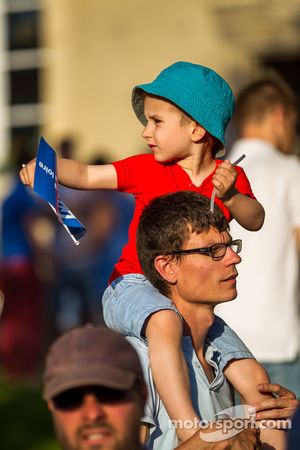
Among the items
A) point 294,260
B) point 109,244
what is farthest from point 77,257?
point 294,260

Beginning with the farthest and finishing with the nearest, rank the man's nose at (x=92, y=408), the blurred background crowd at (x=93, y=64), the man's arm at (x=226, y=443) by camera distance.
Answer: the blurred background crowd at (x=93, y=64) → the man's arm at (x=226, y=443) → the man's nose at (x=92, y=408)

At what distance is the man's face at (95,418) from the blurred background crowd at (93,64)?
8.41m

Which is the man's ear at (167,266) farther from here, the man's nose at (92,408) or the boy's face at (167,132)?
the man's nose at (92,408)

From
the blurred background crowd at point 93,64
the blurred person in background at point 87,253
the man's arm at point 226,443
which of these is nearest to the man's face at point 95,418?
the man's arm at point 226,443

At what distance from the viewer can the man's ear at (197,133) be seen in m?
4.00

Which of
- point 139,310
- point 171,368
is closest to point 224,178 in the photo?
point 139,310

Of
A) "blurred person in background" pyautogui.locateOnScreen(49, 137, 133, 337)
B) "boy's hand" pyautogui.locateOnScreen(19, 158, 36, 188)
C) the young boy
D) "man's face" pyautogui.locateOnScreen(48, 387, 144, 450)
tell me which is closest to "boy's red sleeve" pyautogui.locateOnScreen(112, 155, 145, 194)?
the young boy

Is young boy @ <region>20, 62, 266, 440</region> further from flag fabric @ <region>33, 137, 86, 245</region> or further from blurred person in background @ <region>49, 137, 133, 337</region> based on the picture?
blurred person in background @ <region>49, 137, 133, 337</region>

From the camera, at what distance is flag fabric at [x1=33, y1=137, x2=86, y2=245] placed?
12.4 feet

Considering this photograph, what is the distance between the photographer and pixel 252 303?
5.91 meters

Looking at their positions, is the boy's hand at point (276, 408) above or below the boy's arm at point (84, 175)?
below

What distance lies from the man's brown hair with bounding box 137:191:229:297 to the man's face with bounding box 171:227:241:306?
0.02 metres

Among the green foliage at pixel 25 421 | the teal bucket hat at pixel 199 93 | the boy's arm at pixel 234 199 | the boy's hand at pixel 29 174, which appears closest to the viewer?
the boy's arm at pixel 234 199

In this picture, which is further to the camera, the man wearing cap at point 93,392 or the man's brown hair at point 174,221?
the man's brown hair at point 174,221
